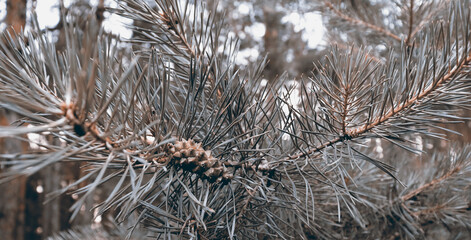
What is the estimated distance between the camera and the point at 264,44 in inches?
122

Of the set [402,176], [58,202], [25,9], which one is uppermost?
[25,9]

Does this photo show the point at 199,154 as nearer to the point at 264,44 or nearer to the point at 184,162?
the point at 184,162

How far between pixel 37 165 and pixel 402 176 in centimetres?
65

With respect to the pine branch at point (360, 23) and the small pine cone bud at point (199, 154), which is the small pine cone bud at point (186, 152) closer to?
the small pine cone bud at point (199, 154)

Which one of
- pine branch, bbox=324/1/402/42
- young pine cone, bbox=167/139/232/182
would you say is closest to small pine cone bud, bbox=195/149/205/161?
young pine cone, bbox=167/139/232/182

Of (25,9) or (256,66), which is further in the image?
(25,9)

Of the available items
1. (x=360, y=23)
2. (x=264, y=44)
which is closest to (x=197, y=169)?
(x=360, y=23)

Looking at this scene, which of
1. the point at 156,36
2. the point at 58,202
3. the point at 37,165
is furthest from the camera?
the point at 58,202

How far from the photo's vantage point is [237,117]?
36cm

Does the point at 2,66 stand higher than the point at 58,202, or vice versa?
the point at 2,66

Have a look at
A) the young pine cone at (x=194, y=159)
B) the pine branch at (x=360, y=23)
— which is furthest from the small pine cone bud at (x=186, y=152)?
the pine branch at (x=360, y=23)

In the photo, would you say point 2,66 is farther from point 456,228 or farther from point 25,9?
point 25,9

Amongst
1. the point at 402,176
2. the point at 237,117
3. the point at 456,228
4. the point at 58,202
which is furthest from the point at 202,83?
the point at 58,202

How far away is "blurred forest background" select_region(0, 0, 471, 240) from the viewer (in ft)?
2.74
